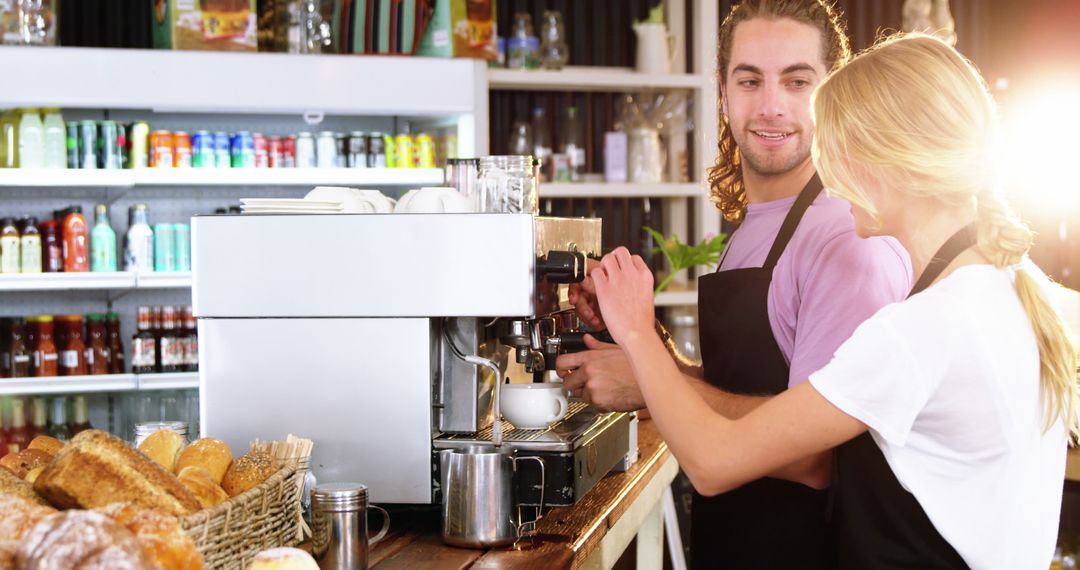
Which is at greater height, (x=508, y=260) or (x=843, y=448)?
(x=508, y=260)

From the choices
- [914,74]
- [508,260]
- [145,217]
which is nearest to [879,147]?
[914,74]

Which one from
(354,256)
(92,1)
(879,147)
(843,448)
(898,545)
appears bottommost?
(898,545)

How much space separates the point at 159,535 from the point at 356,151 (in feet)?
10.0

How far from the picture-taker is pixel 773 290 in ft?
6.03

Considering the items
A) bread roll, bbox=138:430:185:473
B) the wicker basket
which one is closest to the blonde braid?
the wicker basket

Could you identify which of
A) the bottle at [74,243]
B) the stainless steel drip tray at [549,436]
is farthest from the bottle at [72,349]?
the stainless steel drip tray at [549,436]

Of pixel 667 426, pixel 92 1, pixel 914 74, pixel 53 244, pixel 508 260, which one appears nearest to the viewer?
pixel 914 74

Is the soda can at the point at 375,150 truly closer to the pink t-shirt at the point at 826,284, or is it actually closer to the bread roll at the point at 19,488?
the pink t-shirt at the point at 826,284

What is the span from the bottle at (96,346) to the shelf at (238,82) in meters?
0.73

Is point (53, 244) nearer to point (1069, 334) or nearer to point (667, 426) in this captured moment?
point (667, 426)

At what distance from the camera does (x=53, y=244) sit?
390cm

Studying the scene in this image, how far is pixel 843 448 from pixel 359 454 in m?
0.72

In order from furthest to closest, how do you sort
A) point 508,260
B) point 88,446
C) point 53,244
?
1. point 53,244
2. point 508,260
3. point 88,446

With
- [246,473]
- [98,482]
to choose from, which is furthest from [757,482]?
[98,482]
